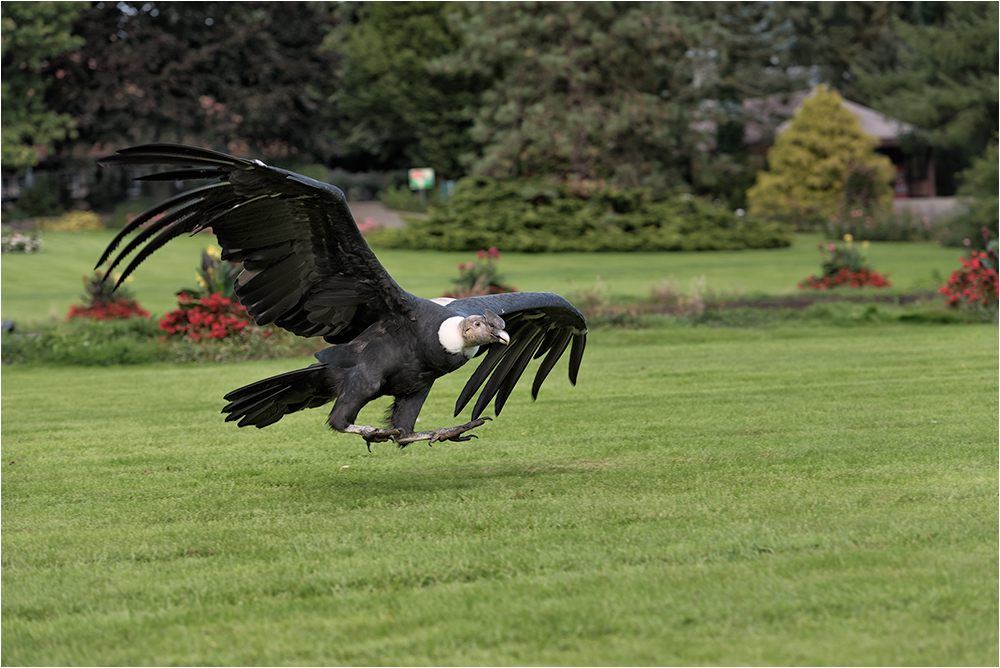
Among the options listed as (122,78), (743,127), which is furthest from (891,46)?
(122,78)

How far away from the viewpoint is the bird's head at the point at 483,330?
223 inches

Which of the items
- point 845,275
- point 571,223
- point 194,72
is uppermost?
point 194,72

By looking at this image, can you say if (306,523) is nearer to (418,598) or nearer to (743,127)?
(418,598)

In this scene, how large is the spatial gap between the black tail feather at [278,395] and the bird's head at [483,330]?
98cm

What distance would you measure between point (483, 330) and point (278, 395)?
1396mm

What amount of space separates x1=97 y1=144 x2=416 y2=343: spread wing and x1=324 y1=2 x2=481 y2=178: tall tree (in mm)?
38722

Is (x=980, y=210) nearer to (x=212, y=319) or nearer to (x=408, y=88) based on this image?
(x=212, y=319)

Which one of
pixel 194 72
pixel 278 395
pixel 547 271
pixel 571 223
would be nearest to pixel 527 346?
pixel 278 395

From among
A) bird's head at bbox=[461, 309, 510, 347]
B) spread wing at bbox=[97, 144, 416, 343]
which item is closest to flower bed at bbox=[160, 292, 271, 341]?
spread wing at bbox=[97, 144, 416, 343]

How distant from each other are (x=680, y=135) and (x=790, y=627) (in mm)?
35507

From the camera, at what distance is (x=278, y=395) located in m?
6.24

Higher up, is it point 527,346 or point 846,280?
point 527,346

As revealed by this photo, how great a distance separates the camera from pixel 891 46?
174ft

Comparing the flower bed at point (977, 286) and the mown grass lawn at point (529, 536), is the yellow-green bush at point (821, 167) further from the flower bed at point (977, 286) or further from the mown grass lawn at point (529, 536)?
the mown grass lawn at point (529, 536)
